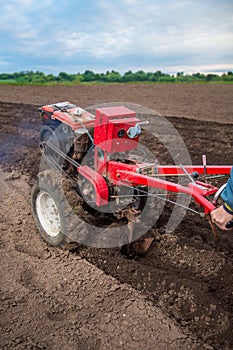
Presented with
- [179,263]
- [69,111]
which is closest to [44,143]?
[69,111]

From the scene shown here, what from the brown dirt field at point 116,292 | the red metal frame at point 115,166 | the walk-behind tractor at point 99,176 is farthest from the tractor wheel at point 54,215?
the red metal frame at point 115,166

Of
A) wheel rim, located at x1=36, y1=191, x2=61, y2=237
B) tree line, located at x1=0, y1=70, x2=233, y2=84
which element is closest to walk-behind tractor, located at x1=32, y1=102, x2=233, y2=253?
wheel rim, located at x1=36, y1=191, x2=61, y2=237

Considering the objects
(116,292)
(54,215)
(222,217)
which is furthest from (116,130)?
(222,217)

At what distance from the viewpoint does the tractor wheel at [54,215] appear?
360cm

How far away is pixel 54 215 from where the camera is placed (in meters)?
4.03

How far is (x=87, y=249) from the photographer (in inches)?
149

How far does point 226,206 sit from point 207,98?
14476mm

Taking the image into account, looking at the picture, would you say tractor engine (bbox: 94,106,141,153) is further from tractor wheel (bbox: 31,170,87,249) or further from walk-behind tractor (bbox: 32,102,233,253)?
tractor wheel (bbox: 31,170,87,249)

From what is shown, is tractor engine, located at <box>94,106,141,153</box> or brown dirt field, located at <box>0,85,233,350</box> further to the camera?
tractor engine, located at <box>94,106,141,153</box>

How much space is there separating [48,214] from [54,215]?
3.7 inches

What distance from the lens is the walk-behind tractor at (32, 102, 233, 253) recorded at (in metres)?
3.34

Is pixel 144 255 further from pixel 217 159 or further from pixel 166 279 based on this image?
pixel 217 159

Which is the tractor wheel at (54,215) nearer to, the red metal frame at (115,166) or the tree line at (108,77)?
the red metal frame at (115,166)

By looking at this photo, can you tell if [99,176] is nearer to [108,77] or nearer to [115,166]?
[115,166]
